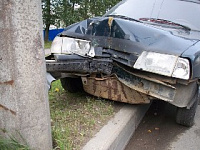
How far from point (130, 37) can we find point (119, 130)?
106 cm

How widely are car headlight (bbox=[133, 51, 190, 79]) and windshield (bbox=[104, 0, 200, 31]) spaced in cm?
140

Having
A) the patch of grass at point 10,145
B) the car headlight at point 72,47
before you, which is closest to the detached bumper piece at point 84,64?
the car headlight at point 72,47

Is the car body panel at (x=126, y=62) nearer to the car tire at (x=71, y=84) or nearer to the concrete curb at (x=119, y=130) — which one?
the concrete curb at (x=119, y=130)

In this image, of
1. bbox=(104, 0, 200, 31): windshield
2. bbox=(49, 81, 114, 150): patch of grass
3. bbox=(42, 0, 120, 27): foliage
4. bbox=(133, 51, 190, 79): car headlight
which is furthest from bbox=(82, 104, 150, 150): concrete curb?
bbox=(42, 0, 120, 27): foliage

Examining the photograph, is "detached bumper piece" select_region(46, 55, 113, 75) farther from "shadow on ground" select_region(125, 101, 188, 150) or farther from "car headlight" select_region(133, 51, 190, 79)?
"shadow on ground" select_region(125, 101, 188, 150)

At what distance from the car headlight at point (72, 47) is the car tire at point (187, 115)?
142 cm

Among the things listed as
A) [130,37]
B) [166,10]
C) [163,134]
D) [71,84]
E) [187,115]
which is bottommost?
[163,134]

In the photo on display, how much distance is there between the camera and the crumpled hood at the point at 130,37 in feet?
8.80

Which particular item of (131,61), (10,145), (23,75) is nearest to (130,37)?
(131,61)

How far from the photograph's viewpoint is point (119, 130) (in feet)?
8.93

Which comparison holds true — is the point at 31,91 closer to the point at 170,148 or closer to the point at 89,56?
the point at 89,56

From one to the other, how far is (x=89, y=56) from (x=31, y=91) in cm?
122

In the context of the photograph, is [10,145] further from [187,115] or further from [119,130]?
[187,115]

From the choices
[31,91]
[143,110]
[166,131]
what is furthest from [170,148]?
[31,91]
